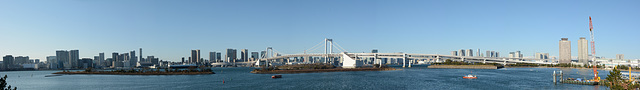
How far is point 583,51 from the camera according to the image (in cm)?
10125

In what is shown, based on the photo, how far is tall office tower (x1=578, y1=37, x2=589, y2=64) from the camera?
97625mm

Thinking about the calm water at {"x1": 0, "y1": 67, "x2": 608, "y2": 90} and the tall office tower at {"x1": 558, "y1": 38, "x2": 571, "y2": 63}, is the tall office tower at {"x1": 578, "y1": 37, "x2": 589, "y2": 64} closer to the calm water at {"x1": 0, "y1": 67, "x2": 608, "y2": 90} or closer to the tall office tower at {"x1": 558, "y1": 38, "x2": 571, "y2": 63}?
the tall office tower at {"x1": 558, "y1": 38, "x2": 571, "y2": 63}

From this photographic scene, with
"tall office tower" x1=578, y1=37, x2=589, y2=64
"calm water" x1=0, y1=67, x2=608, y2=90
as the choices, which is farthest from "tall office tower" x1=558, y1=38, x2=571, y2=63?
"calm water" x1=0, y1=67, x2=608, y2=90

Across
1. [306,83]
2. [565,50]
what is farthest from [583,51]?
[306,83]

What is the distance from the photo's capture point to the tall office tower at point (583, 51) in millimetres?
97625

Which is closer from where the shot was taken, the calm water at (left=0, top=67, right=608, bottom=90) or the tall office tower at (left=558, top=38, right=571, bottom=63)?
the calm water at (left=0, top=67, right=608, bottom=90)

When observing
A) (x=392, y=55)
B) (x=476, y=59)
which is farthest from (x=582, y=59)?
(x=392, y=55)

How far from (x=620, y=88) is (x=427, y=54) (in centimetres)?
8901

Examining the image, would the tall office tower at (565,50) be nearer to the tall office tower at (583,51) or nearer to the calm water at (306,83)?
the tall office tower at (583,51)

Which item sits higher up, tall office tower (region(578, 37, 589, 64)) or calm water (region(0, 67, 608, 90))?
tall office tower (region(578, 37, 589, 64))

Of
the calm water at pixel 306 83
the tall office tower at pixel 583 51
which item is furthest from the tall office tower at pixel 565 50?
the calm water at pixel 306 83

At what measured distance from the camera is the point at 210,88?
3144cm

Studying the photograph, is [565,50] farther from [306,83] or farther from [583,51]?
[306,83]

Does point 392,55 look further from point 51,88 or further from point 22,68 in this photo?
point 22,68
